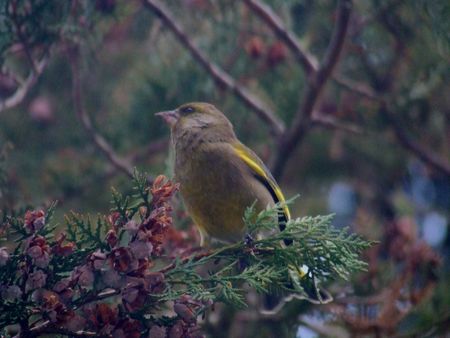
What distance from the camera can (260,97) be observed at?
6.18m

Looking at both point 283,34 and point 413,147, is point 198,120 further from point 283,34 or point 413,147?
point 413,147

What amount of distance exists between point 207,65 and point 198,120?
0.56 m

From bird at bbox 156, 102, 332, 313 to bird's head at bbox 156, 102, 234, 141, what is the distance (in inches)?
1.3

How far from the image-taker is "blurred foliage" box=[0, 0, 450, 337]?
529 cm

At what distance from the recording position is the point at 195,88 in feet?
18.2

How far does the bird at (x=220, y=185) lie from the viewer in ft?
12.6

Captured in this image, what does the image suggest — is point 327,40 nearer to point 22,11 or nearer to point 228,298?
point 22,11

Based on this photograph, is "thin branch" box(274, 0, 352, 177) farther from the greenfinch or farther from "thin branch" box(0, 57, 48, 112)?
"thin branch" box(0, 57, 48, 112)

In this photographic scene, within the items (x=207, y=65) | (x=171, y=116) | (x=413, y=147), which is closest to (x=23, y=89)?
(x=171, y=116)

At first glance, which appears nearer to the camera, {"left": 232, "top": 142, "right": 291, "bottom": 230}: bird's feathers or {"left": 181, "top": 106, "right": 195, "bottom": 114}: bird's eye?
{"left": 232, "top": 142, "right": 291, "bottom": 230}: bird's feathers

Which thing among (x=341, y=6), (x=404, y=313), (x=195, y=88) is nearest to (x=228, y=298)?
(x=404, y=313)

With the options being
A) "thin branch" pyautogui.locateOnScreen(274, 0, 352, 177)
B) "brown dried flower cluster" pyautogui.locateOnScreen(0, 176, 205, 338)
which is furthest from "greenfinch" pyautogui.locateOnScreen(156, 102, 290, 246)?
"brown dried flower cluster" pyautogui.locateOnScreen(0, 176, 205, 338)

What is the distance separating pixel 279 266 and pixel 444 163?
303 cm

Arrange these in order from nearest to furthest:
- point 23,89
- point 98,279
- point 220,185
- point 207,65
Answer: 1. point 98,279
2. point 220,185
3. point 23,89
4. point 207,65
